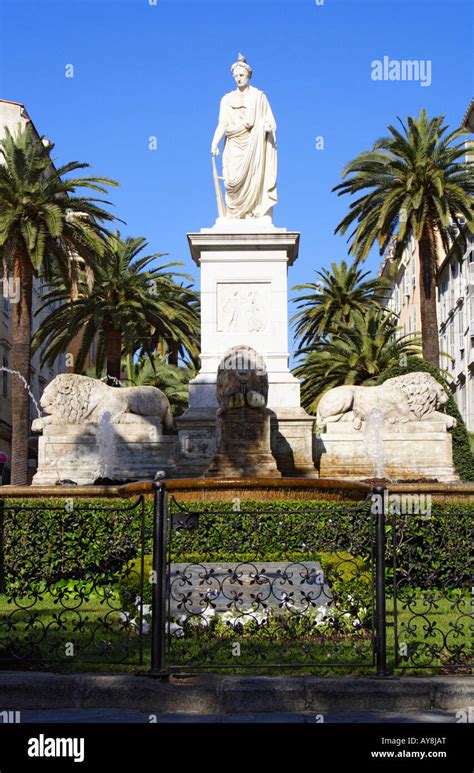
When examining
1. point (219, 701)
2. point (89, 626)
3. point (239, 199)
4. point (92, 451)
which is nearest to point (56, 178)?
point (239, 199)

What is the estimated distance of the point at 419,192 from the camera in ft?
112

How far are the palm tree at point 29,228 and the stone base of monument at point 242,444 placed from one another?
546 inches

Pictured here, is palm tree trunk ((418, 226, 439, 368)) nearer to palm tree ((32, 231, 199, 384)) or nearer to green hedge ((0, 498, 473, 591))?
palm tree ((32, 231, 199, 384))

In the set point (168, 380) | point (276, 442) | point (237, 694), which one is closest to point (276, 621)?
point (237, 694)

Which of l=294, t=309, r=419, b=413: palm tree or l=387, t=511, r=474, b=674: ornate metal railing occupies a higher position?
l=294, t=309, r=419, b=413: palm tree

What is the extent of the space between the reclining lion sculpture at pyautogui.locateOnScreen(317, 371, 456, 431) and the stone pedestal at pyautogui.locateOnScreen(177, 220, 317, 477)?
0.65 metres

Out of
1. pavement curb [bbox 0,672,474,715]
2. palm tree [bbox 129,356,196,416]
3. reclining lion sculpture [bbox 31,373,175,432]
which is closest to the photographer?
pavement curb [bbox 0,672,474,715]

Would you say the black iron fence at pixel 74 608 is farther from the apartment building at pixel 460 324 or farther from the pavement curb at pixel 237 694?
the apartment building at pixel 460 324

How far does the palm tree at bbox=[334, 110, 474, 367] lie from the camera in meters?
34.1

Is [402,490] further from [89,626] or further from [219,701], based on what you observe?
[219,701]

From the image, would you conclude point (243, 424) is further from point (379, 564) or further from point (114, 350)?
point (114, 350)

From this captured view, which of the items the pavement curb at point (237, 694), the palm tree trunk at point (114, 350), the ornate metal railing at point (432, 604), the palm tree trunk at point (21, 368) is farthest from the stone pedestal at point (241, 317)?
the palm tree trunk at point (114, 350)

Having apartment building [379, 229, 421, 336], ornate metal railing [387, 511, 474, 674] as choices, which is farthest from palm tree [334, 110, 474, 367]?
apartment building [379, 229, 421, 336]

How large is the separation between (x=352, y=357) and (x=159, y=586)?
34.1 meters
